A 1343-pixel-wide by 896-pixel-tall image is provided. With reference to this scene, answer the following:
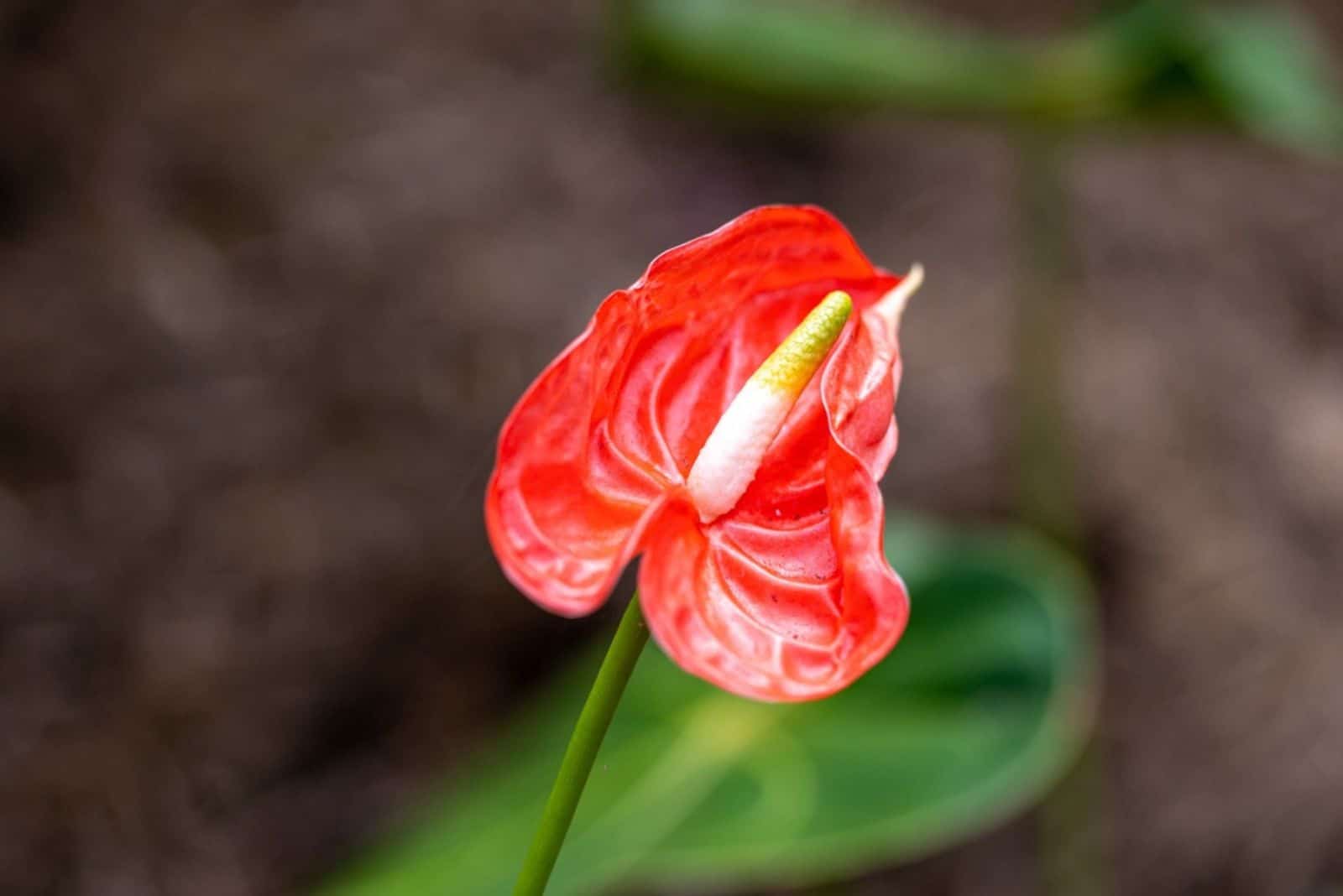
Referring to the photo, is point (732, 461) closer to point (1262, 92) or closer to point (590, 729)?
point (590, 729)

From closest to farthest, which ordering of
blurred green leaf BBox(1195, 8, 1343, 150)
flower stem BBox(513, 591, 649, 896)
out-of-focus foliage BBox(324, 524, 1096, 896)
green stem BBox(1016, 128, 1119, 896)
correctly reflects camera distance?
flower stem BBox(513, 591, 649, 896)
out-of-focus foliage BBox(324, 524, 1096, 896)
blurred green leaf BBox(1195, 8, 1343, 150)
green stem BBox(1016, 128, 1119, 896)

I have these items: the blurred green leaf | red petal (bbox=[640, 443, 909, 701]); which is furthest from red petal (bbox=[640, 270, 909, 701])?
the blurred green leaf

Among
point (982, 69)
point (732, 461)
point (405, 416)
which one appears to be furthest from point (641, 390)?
point (405, 416)

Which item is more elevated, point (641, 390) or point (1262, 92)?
point (1262, 92)

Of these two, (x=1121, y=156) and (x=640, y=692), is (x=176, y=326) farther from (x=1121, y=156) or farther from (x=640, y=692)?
(x=1121, y=156)

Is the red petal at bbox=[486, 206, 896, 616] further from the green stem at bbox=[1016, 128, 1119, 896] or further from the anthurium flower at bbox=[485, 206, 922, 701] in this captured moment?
the green stem at bbox=[1016, 128, 1119, 896]

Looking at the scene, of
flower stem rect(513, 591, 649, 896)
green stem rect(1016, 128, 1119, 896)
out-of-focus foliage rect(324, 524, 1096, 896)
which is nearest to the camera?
flower stem rect(513, 591, 649, 896)

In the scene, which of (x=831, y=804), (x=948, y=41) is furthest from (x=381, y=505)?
(x=948, y=41)
